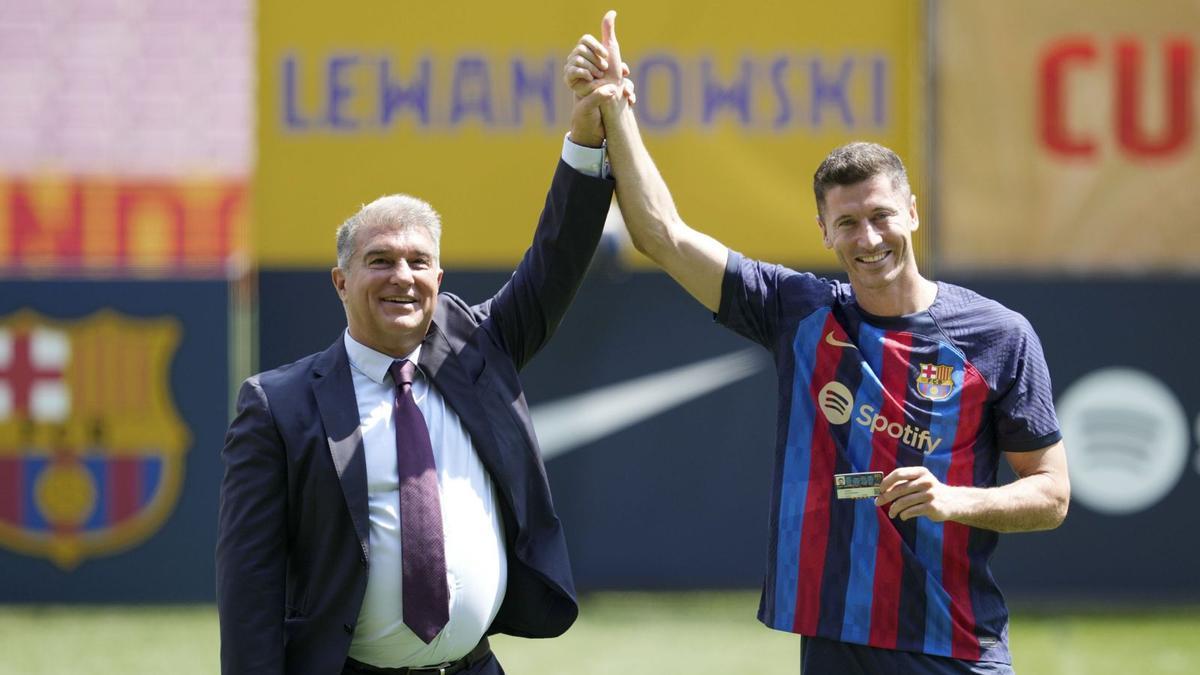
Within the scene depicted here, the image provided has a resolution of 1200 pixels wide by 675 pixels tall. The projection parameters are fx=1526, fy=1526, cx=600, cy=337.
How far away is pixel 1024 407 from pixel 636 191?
1.01 m

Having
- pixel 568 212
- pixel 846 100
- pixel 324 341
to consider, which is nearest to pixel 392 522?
pixel 568 212

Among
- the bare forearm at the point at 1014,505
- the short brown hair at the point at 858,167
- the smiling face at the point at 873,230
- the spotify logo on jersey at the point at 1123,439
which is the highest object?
the short brown hair at the point at 858,167

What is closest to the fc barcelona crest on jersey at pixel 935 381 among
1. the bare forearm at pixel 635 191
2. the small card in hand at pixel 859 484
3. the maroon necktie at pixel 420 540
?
the small card in hand at pixel 859 484

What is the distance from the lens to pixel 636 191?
11.8 ft

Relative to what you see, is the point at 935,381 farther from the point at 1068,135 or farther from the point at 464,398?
the point at 1068,135

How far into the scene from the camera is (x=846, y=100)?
7891mm

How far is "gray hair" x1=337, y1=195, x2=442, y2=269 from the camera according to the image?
3391 millimetres

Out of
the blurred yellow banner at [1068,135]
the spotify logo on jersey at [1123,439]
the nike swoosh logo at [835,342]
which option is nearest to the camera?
the nike swoosh logo at [835,342]

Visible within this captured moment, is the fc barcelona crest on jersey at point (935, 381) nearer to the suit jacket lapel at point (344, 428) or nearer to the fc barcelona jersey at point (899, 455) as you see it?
the fc barcelona jersey at point (899, 455)

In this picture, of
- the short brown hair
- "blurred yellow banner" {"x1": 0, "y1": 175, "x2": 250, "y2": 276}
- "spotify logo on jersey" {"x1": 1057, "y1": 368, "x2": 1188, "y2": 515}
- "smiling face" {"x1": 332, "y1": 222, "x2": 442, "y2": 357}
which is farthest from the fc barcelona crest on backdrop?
the short brown hair

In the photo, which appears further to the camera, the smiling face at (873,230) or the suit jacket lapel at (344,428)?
the smiling face at (873,230)

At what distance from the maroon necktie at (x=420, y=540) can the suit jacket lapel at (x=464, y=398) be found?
0.39 feet

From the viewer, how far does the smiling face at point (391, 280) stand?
335cm

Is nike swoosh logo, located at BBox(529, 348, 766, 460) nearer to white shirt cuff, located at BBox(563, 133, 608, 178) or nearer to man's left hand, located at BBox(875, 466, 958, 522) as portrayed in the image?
white shirt cuff, located at BBox(563, 133, 608, 178)
